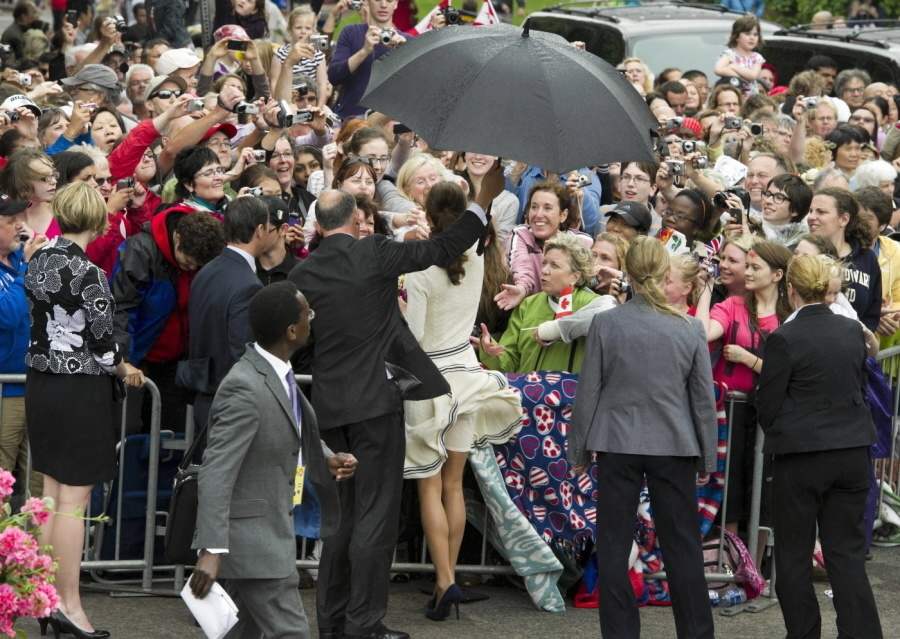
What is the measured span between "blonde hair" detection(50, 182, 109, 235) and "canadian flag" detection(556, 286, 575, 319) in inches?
94.9

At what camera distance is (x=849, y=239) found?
324 inches

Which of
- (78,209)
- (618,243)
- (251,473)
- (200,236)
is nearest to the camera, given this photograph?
(251,473)

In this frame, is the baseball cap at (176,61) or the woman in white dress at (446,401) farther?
the baseball cap at (176,61)

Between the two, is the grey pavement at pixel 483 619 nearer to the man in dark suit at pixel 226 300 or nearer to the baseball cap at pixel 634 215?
the man in dark suit at pixel 226 300

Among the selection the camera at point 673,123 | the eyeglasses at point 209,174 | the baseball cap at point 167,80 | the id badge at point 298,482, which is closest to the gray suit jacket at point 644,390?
the id badge at point 298,482

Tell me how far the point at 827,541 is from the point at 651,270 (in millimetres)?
1484

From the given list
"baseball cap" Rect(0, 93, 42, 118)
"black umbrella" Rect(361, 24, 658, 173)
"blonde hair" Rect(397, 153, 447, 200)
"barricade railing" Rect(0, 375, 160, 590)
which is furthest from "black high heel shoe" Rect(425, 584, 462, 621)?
"baseball cap" Rect(0, 93, 42, 118)

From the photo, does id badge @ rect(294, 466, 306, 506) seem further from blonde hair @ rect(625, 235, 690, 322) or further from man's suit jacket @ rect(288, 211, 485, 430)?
blonde hair @ rect(625, 235, 690, 322)

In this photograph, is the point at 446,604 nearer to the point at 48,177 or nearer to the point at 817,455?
the point at 817,455

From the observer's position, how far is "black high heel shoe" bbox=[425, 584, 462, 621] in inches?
263

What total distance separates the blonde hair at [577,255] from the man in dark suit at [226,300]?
1.57m

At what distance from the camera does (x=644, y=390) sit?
6141 mm

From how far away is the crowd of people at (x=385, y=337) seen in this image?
19.6 ft

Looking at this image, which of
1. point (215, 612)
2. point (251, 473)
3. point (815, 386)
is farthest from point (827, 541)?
point (215, 612)
